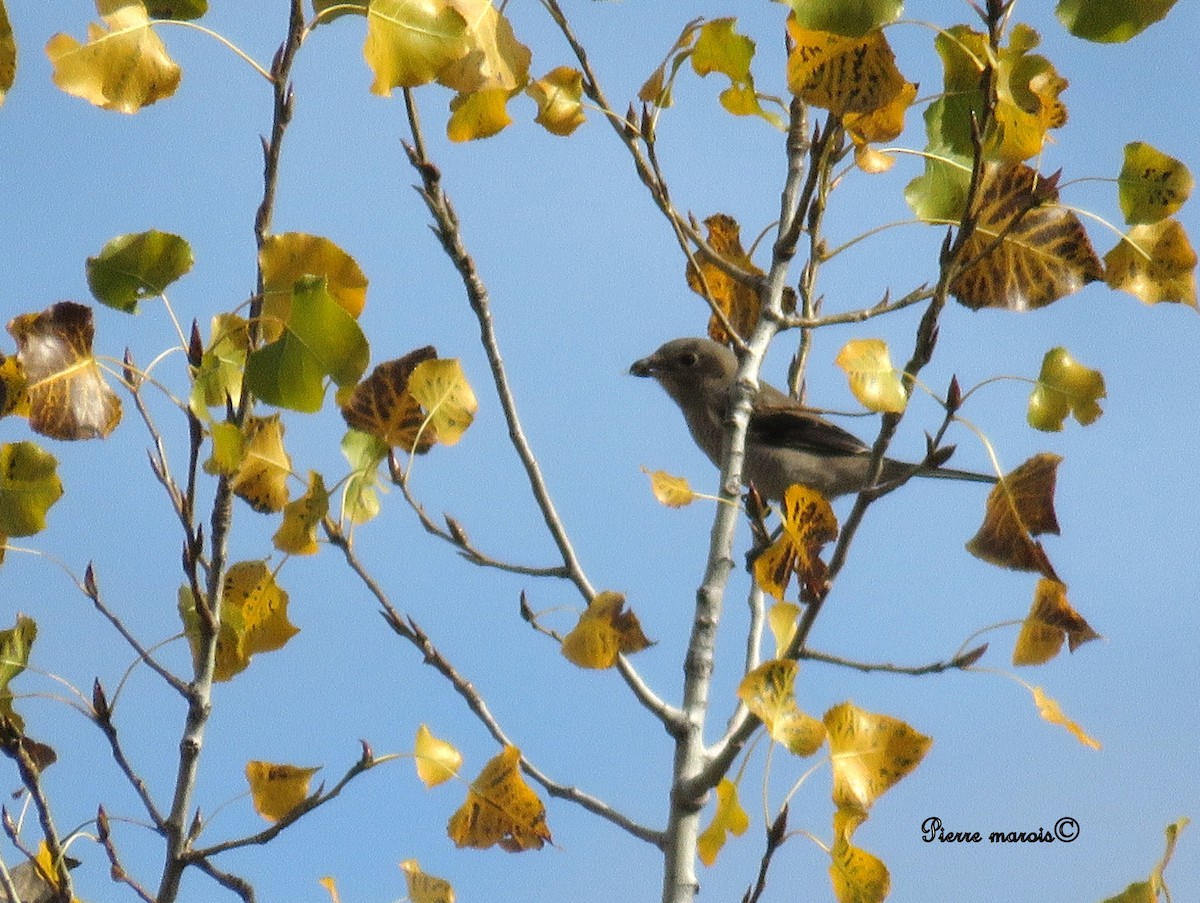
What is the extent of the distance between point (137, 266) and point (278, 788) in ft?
4.16

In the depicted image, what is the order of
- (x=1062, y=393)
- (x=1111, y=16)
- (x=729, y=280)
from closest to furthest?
(x=1111, y=16), (x=1062, y=393), (x=729, y=280)

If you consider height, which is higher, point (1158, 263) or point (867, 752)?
point (1158, 263)

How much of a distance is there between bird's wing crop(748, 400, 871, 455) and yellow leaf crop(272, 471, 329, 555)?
457 centimetres

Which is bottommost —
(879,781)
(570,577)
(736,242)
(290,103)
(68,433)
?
(879,781)

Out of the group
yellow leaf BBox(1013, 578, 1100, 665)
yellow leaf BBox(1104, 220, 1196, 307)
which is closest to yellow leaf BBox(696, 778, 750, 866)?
yellow leaf BBox(1013, 578, 1100, 665)

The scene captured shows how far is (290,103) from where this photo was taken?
2.84m

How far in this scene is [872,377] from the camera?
269 cm

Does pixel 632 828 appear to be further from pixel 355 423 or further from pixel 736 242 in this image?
pixel 736 242

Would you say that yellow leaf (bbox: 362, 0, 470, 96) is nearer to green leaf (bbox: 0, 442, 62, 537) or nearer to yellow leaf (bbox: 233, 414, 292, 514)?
yellow leaf (bbox: 233, 414, 292, 514)

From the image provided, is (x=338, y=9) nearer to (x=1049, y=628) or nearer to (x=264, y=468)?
(x=264, y=468)

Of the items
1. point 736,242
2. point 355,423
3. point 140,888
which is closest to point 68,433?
point 355,423

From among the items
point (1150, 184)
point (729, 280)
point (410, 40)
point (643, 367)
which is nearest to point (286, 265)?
point (410, 40)

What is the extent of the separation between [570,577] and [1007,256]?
56.9 inches

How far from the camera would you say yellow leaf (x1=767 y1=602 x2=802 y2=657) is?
3090 millimetres
